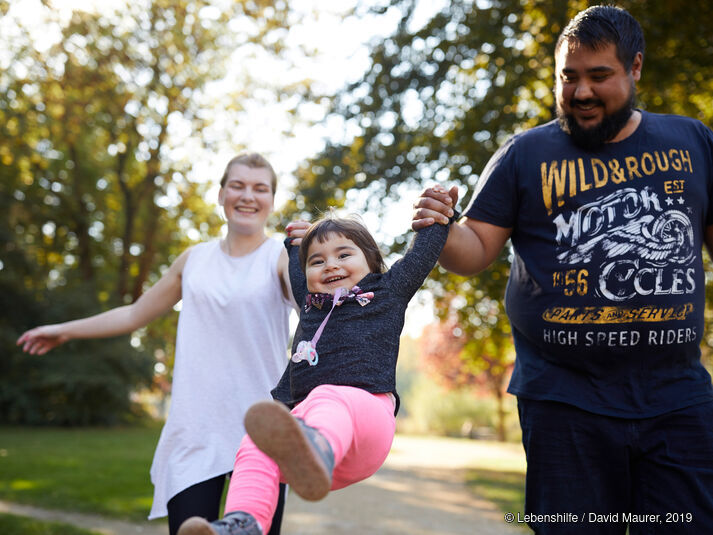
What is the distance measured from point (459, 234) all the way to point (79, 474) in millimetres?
8658

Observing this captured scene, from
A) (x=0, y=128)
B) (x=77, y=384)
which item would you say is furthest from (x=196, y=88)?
(x=77, y=384)

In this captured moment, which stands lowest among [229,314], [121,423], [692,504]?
[121,423]

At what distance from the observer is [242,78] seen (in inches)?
746

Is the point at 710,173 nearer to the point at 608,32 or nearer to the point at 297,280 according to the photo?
the point at 608,32

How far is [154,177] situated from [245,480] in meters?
20.3

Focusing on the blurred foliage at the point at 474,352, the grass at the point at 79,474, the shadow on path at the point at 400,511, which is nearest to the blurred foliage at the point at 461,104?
the blurred foliage at the point at 474,352

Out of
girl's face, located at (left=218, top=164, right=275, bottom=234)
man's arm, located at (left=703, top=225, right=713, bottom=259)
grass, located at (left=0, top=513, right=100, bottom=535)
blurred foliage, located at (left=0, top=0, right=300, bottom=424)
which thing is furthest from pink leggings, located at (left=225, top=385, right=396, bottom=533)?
blurred foliage, located at (left=0, top=0, right=300, bottom=424)

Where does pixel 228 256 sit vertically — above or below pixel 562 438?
above

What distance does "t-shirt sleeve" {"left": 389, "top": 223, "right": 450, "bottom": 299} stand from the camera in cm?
261

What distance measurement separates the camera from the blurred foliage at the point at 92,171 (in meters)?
17.9

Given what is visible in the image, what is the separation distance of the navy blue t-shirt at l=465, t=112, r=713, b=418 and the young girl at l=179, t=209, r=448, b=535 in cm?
44

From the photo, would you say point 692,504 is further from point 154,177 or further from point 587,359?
point 154,177

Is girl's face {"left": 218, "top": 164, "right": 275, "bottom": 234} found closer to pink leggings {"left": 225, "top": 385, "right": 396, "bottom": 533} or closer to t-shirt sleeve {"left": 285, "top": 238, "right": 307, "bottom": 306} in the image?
t-shirt sleeve {"left": 285, "top": 238, "right": 307, "bottom": 306}

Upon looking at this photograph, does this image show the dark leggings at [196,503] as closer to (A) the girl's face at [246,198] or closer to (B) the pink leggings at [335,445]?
(B) the pink leggings at [335,445]
